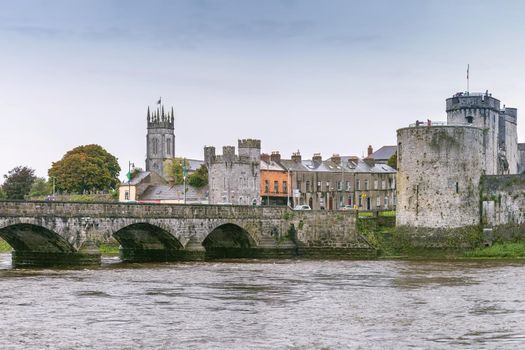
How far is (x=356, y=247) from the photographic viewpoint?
226 feet

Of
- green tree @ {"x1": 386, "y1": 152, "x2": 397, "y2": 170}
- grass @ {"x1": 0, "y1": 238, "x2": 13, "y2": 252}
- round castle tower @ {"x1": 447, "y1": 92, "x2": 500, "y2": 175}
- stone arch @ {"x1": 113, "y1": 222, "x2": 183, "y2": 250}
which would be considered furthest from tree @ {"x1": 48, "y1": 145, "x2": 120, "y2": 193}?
round castle tower @ {"x1": 447, "y1": 92, "x2": 500, "y2": 175}

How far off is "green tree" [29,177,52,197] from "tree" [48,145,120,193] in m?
13.9

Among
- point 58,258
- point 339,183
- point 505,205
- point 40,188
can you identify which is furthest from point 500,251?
point 40,188

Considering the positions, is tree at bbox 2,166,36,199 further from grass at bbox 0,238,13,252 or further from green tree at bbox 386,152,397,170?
green tree at bbox 386,152,397,170

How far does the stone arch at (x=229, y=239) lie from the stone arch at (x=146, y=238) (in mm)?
4069

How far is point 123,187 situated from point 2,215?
55277 mm

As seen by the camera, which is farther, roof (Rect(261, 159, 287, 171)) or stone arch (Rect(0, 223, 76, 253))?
roof (Rect(261, 159, 287, 171))

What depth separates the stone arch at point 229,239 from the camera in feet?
220

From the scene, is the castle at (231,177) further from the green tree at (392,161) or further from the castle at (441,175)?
the green tree at (392,161)

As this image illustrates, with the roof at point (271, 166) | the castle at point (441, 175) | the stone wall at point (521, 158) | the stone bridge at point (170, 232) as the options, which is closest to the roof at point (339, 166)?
the roof at point (271, 166)

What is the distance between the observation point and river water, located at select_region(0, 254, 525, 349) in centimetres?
2955

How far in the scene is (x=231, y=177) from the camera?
8625 centimetres

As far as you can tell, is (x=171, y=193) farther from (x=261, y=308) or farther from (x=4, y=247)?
(x=261, y=308)

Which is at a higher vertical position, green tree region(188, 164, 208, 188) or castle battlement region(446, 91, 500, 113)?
castle battlement region(446, 91, 500, 113)
